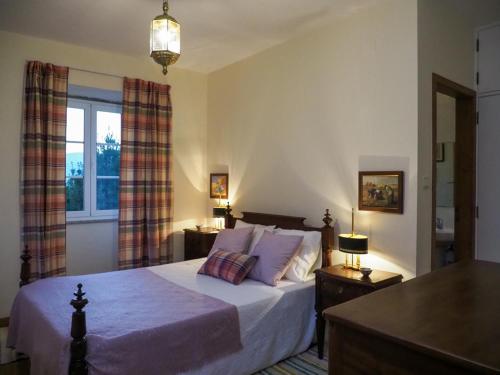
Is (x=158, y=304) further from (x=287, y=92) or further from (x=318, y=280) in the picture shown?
(x=287, y=92)

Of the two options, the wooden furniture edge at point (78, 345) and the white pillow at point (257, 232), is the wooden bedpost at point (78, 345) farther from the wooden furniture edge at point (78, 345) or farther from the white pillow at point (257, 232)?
the white pillow at point (257, 232)

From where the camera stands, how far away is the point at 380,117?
296 centimetres

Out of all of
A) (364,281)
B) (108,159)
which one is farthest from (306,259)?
(108,159)

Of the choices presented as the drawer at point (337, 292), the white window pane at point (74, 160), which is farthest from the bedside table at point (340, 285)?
the white window pane at point (74, 160)

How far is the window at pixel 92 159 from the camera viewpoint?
4223 millimetres

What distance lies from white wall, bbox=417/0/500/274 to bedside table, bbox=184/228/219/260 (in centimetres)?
231

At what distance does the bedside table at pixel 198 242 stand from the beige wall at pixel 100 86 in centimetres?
23

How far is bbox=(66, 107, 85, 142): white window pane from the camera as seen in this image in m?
4.19

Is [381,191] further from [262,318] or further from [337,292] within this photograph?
[262,318]

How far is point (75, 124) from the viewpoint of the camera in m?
4.24

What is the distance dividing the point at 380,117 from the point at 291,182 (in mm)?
1131

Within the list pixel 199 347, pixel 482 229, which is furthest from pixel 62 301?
pixel 482 229

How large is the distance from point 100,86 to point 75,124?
1.85 ft

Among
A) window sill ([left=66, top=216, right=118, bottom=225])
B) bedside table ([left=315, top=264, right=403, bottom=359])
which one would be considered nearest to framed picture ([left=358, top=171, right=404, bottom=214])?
bedside table ([left=315, top=264, right=403, bottom=359])
